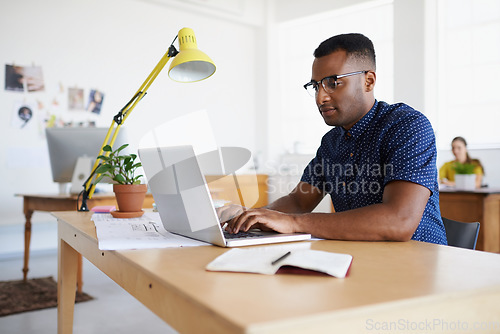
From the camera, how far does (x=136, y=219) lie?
1.43 metres

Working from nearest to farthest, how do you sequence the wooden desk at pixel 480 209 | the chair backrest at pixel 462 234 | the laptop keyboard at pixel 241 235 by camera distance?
1. the laptop keyboard at pixel 241 235
2. the chair backrest at pixel 462 234
3. the wooden desk at pixel 480 209

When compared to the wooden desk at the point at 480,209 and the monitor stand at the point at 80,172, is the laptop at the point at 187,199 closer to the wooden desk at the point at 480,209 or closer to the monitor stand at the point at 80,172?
the monitor stand at the point at 80,172

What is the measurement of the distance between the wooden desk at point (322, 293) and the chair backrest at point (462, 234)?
471 millimetres

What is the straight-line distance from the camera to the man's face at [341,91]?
134 cm

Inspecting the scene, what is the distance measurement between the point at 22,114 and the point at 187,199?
3877 millimetres

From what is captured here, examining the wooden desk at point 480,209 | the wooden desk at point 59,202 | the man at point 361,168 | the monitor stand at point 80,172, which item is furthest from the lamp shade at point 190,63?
the wooden desk at point 480,209

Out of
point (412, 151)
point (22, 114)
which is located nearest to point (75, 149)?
point (22, 114)

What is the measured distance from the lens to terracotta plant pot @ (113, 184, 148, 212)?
1528 millimetres

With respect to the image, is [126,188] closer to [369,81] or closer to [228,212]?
[228,212]

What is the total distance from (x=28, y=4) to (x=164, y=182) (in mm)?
4083

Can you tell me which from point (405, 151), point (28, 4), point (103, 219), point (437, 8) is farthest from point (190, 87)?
point (405, 151)

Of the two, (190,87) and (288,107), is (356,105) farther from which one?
(288,107)

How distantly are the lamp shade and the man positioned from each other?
333 mm

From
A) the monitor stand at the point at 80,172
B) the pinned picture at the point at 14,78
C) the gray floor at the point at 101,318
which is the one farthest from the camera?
the pinned picture at the point at 14,78
